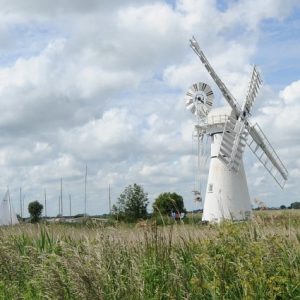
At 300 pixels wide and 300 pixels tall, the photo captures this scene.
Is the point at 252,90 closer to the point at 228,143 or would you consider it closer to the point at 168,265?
the point at 228,143

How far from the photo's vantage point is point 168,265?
6449 mm

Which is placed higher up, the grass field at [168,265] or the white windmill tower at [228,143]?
the white windmill tower at [228,143]

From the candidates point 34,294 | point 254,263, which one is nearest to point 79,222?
point 34,294

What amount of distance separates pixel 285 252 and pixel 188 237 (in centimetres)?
175

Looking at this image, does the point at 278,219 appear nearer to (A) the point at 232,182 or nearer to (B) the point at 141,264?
(B) the point at 141,264

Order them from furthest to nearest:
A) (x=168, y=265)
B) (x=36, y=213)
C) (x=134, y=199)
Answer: (x=134, y=199) → (x=36, y=213) → (x=168, y=265)

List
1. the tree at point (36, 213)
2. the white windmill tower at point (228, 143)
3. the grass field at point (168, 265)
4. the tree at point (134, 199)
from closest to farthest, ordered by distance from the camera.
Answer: the grass field at point (168, 265) → the tree at point (36, 213) → the white windmill tower at point (228, 143) → the tree at point (134, 199)

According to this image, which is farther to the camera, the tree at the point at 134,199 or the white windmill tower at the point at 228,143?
the tree at the point at 134,199

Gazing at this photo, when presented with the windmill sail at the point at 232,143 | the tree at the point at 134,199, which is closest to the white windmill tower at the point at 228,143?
the windmill sail at the point at 232,143

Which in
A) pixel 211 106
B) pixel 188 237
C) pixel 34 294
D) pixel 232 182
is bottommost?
pixel 34 294

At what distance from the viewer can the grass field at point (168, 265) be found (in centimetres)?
536

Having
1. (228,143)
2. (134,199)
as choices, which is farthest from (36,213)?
(134,199)

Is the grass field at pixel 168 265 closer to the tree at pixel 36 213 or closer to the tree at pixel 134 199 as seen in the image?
the tree at pixel 36 213

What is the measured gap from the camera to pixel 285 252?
21.0ft
